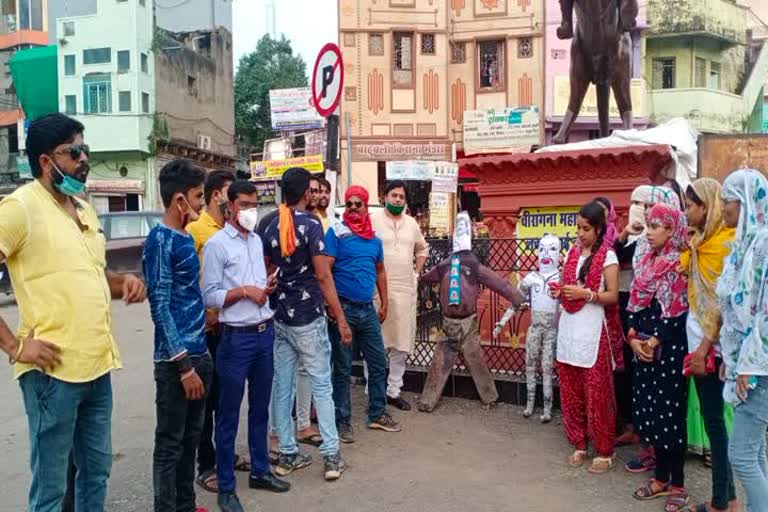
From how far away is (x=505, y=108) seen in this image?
22.1 meters

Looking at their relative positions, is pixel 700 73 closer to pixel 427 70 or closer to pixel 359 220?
pixel 427 70

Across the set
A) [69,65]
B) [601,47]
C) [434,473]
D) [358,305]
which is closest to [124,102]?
[69,65]

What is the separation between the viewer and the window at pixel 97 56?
94.9 feet

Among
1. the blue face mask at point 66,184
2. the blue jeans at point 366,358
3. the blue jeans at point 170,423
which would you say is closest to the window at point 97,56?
the blue jeans at point 366,358

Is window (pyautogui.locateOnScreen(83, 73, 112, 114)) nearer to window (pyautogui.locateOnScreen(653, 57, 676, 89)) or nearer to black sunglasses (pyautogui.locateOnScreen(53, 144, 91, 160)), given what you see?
window (pyautogui.locateOnScreen(653, 57, 676, 89))

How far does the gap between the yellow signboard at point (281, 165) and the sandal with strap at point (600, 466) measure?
605 inches

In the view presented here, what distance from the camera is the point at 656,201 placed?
4.00 meters

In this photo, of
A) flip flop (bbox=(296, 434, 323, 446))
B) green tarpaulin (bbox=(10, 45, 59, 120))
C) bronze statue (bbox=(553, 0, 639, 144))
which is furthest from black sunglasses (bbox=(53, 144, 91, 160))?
green tarpaulin (bbox=(10, 45, 59, 120))

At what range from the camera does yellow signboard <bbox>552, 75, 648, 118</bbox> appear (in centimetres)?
2125

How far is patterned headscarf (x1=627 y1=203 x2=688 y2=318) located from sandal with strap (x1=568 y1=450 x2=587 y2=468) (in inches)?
43.6

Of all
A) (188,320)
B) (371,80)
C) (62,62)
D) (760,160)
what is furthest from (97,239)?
(62,62)

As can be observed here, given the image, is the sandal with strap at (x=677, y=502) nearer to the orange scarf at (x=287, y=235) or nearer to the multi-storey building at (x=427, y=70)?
the orange scarf at (x=287, y=235)

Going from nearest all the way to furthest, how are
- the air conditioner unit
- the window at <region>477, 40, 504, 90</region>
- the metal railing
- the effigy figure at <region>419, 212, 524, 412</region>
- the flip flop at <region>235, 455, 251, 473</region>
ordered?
1. the flip flop at <region>235, 455, 251, 473</region>
2. the effigy figure at <region>419, 212, 524, 412</region>
3. the metal railing
4. the window at <region>477, 40, 504, 90</region>
5. the air conditioner unit

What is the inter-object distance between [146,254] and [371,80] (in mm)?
19822
